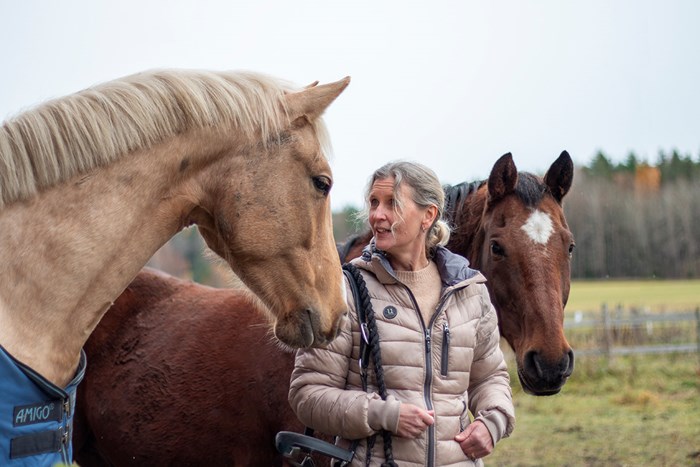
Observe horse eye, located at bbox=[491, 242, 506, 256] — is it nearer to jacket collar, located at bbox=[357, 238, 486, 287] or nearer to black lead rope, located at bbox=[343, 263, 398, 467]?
jacket collar, located at bbox=[357, 238, 486, 287]

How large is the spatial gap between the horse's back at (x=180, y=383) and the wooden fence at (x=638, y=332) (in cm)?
1188

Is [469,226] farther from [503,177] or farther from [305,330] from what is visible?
[305,330]

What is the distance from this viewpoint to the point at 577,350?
1462cm

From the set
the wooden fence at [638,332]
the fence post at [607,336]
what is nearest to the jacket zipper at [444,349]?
the fence post at [607,336]

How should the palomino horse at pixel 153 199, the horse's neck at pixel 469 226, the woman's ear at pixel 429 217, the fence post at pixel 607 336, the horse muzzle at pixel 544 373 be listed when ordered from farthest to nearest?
the fence post at pixel 607 336 → the horse's neck at pixel 469 226 → the horse muzzle at pixel 544 373 → the woman's ear at pixel 429 217 → the palomino horse at pixel 153 199

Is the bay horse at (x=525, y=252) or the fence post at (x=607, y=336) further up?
the bay horse at (x=525, y=252)

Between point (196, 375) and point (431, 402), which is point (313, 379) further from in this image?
→ point (196, 375)

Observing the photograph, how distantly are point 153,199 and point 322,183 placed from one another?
1.95 ft

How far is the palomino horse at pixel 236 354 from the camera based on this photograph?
375 centimetres

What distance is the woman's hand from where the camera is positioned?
2713 millimetres

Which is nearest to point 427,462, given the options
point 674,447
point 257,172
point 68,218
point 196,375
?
point 257,172

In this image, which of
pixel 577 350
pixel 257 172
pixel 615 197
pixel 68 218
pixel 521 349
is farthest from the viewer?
pixel 577 350

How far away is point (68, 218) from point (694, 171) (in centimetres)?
1298

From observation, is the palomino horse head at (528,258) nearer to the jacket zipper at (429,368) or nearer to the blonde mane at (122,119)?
the jacket zipper at (429,368)
